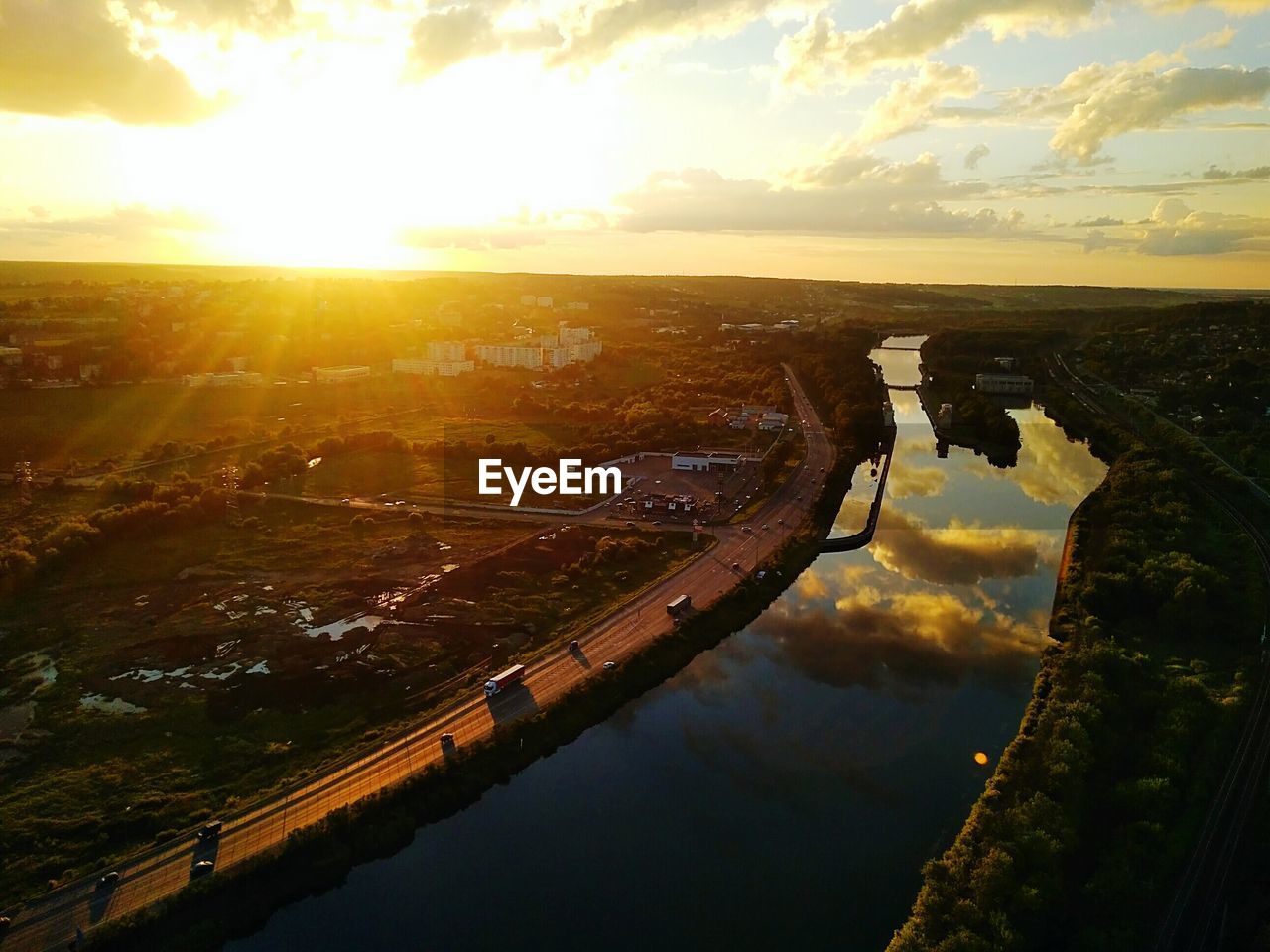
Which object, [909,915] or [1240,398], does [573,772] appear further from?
[1240,398]

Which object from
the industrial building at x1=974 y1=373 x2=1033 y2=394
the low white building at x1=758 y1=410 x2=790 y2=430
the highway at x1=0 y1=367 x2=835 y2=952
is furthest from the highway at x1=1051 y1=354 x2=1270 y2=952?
the industrial building at x1=974 y1=373 x2=1033 y2=394

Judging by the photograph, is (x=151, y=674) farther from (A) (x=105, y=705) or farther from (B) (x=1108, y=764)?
(B) (x=1108, y=764)

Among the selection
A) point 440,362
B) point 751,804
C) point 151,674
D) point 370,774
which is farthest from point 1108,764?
point 440,362

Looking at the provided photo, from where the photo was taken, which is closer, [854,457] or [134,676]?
[134,676]

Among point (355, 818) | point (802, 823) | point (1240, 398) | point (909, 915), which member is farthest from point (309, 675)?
point (1240, 398)

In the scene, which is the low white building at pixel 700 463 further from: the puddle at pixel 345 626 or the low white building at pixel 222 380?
the low white building at pixel 222 380

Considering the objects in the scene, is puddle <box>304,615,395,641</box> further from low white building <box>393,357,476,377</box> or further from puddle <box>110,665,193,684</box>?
low white building <box>393,357,476,377</box>
